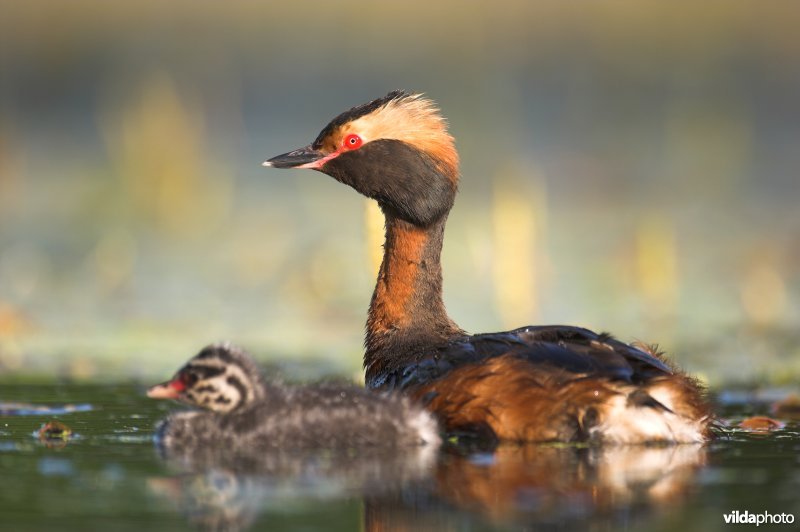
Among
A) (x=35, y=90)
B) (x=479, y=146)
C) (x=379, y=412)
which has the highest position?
(x=35, y=90)

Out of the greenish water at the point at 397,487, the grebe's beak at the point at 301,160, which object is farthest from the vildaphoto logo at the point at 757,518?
the grebe's beak at the point at 301,160

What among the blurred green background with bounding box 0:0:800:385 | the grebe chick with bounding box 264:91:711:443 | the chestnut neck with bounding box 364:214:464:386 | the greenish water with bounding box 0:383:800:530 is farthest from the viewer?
the blurred green background with bounding box 0:0:800:385

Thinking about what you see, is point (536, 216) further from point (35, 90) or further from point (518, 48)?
point (35, 90)

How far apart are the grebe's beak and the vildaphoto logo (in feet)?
12.7

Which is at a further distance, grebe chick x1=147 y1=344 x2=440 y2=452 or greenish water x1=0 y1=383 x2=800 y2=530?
grebe chick x1=147 y1=344 x2=440 y2=452

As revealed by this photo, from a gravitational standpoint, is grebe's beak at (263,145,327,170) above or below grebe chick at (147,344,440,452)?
above

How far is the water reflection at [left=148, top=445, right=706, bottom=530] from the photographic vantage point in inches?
239

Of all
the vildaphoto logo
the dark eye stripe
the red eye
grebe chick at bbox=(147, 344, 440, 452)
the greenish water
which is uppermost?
the red eye

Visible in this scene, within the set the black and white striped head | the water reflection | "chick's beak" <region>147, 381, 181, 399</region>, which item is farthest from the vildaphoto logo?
"chick's beak" <region>147, 381, 181, 399</region>

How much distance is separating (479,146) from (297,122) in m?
3.02

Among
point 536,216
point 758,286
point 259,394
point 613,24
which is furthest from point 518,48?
point 259,394

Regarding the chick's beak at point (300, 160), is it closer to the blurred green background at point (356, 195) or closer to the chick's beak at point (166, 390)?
the blurred green background at point (356, 195)

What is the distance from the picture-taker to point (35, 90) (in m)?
21.8

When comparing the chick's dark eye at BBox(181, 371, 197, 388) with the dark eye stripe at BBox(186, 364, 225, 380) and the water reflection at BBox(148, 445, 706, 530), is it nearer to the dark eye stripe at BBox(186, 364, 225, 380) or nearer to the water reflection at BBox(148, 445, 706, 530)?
the dark eye stripe at BBox(186, 364, 225, 380)
